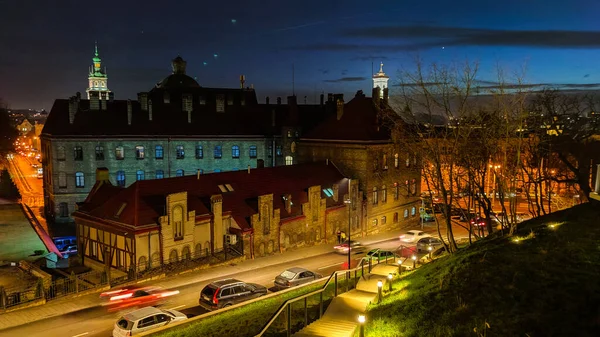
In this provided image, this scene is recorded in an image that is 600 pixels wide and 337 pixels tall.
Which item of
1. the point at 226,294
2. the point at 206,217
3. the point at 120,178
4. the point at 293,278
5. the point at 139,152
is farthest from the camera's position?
the point at 139,152

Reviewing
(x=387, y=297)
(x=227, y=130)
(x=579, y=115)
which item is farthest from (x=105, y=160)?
(x=579, y=115)

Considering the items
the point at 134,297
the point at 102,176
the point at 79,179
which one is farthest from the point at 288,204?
Answer: the point at 79,179

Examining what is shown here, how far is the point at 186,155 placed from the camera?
57062mm

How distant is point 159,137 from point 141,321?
37.9m

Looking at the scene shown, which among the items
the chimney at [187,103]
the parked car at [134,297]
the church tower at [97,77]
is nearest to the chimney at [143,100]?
the chimney at [187,103]

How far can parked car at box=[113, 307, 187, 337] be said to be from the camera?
19.9m

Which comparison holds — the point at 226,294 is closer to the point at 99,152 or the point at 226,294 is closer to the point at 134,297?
the point at 134,297

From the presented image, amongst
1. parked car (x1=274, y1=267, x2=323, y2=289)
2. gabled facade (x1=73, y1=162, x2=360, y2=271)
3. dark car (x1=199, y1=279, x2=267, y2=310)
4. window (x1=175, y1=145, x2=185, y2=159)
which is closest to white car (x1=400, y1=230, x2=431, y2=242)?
gabled facade (x1=73, y1=162, x2=360, y2=271)

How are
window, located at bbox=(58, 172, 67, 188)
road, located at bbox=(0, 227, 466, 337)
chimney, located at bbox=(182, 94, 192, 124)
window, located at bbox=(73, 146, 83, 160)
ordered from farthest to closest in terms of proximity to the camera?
chimney, located at bbox=(182, 94, 192, 124) < window, located at bbox=(73, 146, 83, 160) < window, located at bbox=(58, 172, 67, 188) < road, located at bbox=(0, 227, 466, 337)

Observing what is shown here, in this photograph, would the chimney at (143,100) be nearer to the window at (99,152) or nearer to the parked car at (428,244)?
the window at (99,152)

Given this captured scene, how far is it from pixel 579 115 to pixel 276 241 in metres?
27.2

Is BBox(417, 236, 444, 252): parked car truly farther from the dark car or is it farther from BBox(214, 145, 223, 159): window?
BBox(214, 145, 223, 159): window

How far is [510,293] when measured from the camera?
14.3 metres

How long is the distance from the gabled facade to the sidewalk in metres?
1.03
